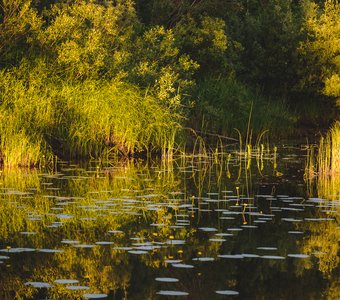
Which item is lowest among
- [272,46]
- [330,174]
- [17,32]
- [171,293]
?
[171,293]

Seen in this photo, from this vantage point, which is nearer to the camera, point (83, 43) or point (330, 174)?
point (330, 174)

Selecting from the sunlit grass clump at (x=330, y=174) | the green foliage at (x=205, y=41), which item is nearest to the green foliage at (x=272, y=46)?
the green foliage at (x=205, y=41)

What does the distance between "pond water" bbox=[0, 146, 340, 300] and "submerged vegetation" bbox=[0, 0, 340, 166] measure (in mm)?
3885

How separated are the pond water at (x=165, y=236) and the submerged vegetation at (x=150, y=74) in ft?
12.7

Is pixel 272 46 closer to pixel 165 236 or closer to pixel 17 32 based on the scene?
pixel 17 32

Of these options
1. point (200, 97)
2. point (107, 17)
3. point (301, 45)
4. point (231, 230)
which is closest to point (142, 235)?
point (231, 230)

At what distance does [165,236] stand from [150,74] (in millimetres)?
15963

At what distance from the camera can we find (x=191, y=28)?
3434 centimetres

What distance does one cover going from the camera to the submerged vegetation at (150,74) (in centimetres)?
2447

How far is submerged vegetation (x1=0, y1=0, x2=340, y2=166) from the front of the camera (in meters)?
24.5

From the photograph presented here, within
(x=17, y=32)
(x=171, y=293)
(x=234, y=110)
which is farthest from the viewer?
(x=234, y=110)

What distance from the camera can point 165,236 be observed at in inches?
492

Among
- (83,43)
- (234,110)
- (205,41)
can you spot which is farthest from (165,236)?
(205,41)

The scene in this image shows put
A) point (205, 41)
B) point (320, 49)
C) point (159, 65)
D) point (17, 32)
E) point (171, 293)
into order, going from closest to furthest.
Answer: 1. point (171, 293)
2. point (17, 32)
3. point (159, 65)
4. point (205, 41)
5. point (320, 49)
